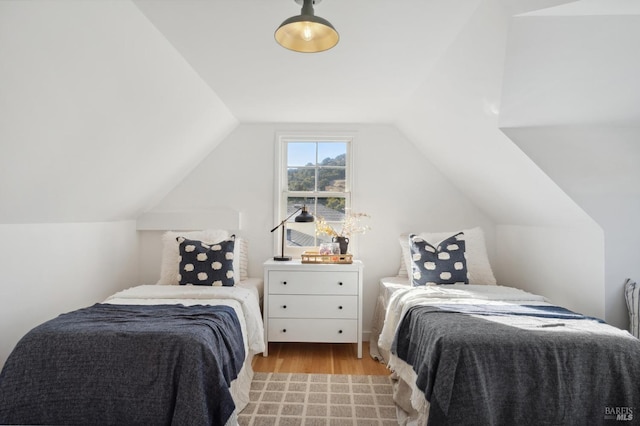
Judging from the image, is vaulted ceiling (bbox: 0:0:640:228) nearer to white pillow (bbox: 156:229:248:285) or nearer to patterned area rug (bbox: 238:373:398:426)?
white pillow (bbox: 156:229:248:285)

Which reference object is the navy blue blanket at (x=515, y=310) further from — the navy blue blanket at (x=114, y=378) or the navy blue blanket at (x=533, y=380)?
the navy blue blanket at (x=114, y=378)

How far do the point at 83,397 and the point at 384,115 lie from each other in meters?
2.94

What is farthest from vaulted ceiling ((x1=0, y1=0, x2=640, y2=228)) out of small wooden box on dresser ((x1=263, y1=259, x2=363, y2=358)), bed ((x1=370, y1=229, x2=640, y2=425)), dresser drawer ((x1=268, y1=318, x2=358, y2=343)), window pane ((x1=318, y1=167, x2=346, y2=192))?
dresser drawer ((x1=268, y1=318, x2=358, y2=343))

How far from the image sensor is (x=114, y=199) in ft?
9.28

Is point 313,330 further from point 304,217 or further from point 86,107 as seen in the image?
point 86,107

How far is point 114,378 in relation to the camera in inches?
62.5

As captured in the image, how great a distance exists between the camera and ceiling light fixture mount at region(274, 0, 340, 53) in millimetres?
1443

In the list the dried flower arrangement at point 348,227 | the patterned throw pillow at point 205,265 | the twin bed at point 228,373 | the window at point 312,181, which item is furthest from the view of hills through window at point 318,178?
the twin bed at point 228,373

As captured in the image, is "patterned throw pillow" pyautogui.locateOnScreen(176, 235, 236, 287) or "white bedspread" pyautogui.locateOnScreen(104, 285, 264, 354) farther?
"patterned throw pillow" pyautogui.locateOnScreen(176, 235, 236, 287)

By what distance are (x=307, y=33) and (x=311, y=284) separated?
2.07m

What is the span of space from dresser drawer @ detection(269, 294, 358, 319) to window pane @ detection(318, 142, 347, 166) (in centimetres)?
141

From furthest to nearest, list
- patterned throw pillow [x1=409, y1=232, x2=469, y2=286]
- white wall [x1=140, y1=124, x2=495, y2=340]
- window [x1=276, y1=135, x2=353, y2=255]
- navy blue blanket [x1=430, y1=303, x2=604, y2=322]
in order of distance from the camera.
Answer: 1. window [x1=276, y1=135, x2=353, y2=255]
2. white wall [x1=140, y1=124, x2=495, y2=340]
3. patterned throw pillow [x1=409, y1=232, x2=469, y2=286]
4. navy blue blanket [x1=430, y1=303, x2=604, y2=322]

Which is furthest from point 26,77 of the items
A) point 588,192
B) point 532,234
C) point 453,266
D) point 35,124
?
point 532,234

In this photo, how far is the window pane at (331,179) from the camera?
12.3 ft
